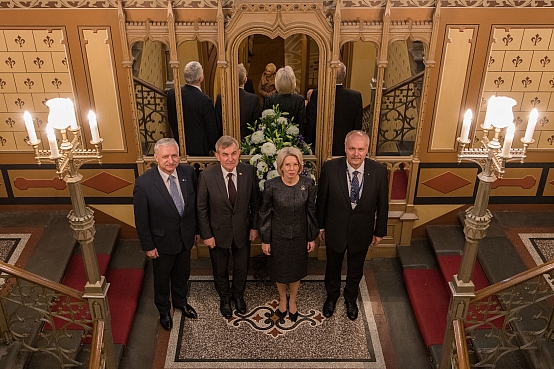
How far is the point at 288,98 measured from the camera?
19.5ft

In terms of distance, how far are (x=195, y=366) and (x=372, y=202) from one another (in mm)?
2118

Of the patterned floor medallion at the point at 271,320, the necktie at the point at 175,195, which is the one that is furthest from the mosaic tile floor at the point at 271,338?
the necktie at the point at 175,195

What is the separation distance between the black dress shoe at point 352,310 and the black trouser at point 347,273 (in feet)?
0.13

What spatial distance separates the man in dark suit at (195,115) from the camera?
5.81 metres

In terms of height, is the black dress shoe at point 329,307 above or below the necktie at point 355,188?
below

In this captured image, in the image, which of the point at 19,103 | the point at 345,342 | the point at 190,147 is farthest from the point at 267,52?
the point at 345,342

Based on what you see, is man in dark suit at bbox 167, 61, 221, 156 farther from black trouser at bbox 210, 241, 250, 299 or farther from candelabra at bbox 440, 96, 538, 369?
candelabra at bbox 440, 96, 538, 369

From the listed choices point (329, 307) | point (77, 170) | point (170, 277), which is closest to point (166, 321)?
point (170, 277)

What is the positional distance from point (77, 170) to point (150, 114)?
1.95m

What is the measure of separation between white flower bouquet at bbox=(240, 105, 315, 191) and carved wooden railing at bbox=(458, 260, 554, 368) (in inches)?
76.5

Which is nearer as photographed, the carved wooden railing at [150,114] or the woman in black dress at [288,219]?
the woman in black dress at [288,219]

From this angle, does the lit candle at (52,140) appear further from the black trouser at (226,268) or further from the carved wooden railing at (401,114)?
the carved wooden railing at (401,114)

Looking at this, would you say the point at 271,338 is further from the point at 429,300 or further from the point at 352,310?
the point at 429,300

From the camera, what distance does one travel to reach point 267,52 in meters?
9.82
